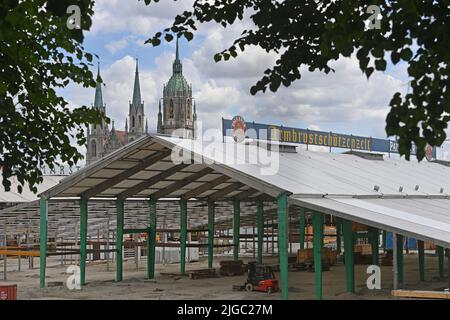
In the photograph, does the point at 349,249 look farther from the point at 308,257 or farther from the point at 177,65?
the point at 177,65

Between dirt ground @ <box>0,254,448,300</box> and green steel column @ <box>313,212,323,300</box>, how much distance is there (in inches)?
117

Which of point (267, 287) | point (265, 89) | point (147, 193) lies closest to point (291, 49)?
point (265, 89)

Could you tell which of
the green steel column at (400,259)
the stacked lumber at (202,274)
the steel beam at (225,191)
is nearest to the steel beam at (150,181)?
the stacked lumber at (202,274)

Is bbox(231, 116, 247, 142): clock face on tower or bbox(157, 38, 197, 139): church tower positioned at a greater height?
bbox(157, 38, 197, 139): church tower

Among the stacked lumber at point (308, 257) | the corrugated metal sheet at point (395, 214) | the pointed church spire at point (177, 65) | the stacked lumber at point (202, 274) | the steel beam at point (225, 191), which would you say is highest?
the pointed church spire at point (177, 65)

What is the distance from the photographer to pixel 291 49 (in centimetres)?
843

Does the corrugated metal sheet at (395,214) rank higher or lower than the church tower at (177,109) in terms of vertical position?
lower

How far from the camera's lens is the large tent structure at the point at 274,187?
21297 mm

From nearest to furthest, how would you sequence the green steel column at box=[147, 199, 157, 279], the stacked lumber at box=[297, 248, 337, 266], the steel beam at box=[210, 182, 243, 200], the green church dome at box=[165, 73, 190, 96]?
the green steel column at box=[147, 199, 157, 279], the steel beam at box=[210, 182, 243, 200], the stacked lumber at box=[297, 248, 337, 266], the green church dome at box=[165, 73, 190, 96]

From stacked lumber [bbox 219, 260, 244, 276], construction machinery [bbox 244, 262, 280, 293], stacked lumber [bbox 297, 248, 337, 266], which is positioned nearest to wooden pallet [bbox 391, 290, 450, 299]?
construction machinery [bbox 244, 262, 280, 293]

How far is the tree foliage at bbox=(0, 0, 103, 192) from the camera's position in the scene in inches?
388

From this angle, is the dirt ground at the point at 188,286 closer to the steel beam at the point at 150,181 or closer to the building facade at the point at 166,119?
the steel beam at the point at 150,181

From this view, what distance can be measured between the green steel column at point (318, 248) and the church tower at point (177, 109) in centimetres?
13742

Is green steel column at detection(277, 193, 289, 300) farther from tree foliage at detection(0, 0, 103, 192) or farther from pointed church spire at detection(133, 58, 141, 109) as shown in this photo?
pointed church spire at detection(133, 58, 141, 109)
